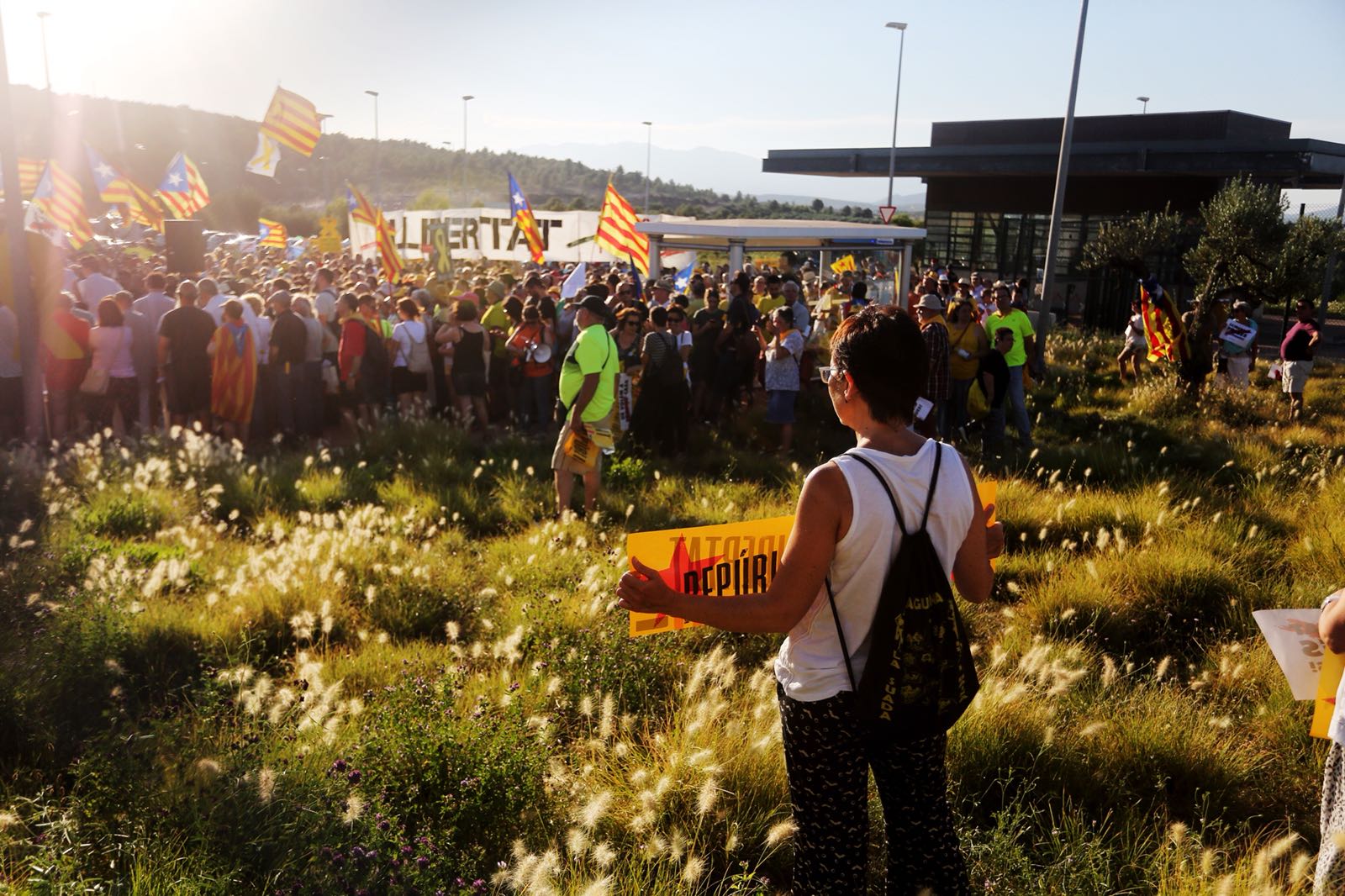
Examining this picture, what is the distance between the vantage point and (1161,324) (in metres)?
15.0

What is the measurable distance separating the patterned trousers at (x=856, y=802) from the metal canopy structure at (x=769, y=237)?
551 inches

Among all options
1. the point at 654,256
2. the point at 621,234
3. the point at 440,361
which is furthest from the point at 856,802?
the point at 621,234

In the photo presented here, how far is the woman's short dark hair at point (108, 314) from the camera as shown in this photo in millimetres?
11172

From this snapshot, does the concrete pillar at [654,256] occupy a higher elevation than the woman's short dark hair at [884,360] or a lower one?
lower

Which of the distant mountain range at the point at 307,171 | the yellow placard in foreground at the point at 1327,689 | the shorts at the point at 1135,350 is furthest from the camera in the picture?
the distant mountain range at the point at 307,171

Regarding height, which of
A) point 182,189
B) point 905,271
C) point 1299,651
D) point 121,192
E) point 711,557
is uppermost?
point 182,189

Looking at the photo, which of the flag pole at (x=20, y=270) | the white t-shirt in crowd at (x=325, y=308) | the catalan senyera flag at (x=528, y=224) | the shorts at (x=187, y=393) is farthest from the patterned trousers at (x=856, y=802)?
the catalan senyera flag at (x=528, y=224)

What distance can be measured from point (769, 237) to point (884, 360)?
583 inches

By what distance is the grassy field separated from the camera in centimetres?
352

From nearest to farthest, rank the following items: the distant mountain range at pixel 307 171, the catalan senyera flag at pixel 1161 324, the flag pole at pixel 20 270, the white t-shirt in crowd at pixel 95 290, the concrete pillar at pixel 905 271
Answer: the flag pole at pixel 20 270 < the white t-shirt in crowd at pixel 95 290 < the catalan senyera flag at pixel 1161 324 < the concrete pillar at pixel 905 271 < the distant mountain range at pixel 307 171

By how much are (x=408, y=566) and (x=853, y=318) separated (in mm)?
4681

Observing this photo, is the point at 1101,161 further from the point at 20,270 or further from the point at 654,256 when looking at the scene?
the point at 20,270

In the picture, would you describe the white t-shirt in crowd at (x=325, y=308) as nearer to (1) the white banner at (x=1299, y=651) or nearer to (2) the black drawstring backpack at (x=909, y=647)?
(2) the black drawstring backpack at (x=909, y=647)

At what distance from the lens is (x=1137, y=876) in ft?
12.8
